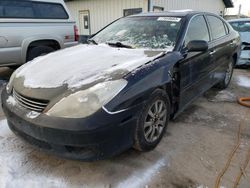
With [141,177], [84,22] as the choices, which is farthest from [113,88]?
[84,22]

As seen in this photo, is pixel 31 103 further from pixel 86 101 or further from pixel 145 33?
pixel 145 33

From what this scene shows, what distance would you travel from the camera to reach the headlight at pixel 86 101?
75.8 inches

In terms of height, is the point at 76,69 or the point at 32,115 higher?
the point at 76,69

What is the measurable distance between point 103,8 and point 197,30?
26.7ft

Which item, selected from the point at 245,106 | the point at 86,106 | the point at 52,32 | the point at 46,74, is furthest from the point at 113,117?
the point at 52,32

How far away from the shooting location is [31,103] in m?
2.16

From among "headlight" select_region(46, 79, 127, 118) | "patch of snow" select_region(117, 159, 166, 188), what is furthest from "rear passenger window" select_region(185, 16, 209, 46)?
"patch of snow" select_region(117, 159, 166, 188)

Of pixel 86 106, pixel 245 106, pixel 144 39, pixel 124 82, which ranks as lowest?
pixel 245 106

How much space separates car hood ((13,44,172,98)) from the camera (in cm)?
218

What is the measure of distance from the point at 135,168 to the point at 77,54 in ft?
5.06

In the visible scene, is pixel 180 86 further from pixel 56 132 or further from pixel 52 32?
pixel 52 32

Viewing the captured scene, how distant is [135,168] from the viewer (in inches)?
93.4

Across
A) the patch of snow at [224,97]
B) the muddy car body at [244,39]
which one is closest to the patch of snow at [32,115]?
the patch of snow at [224,97]

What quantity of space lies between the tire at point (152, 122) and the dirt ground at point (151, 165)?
0.17 meters
